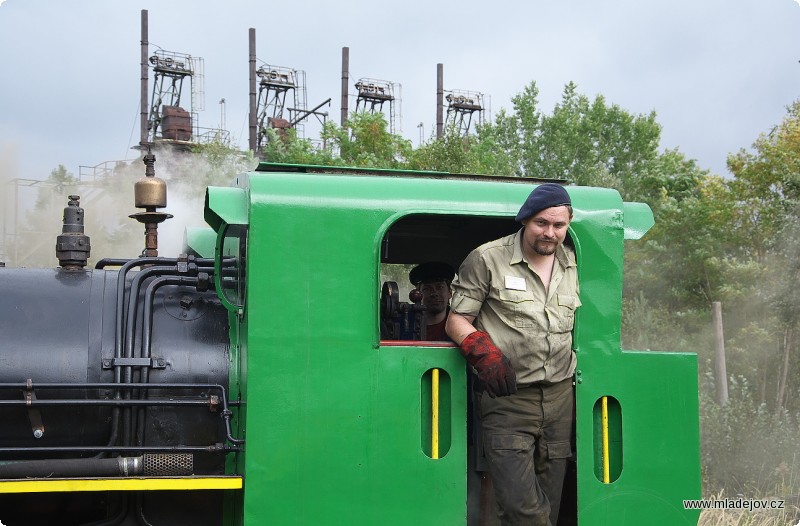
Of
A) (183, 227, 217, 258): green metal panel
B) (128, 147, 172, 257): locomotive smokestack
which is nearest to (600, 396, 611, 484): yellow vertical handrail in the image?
(183, 227, 217, 258): green metal panel

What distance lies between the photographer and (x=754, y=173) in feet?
46.5

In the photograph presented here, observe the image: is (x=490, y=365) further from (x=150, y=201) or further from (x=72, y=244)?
(x=150, y=201)

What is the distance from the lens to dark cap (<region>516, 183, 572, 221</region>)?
3.80m

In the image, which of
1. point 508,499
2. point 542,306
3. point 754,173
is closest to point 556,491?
point 508,499

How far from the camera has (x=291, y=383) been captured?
3.75 m

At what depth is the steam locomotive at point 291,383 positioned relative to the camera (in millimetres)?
3752

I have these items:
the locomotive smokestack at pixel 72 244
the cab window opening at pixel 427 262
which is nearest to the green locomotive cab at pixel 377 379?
the cab window opening at pixel 427 262

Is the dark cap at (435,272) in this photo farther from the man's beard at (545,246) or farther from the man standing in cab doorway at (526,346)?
the man's beard at (545,246)

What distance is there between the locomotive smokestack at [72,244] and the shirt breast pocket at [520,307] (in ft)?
7.27

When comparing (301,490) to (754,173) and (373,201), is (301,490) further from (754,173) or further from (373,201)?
(754,173)

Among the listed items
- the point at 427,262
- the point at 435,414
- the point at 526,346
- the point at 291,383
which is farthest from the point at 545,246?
the point at 427,262

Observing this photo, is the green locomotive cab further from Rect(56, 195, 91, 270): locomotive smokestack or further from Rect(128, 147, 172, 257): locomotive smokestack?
Rect(128, 147, 172, 257): locomotive smokestack

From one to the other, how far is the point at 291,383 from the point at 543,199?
1364mm

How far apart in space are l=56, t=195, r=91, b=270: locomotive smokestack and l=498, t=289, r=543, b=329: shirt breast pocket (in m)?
2.22
